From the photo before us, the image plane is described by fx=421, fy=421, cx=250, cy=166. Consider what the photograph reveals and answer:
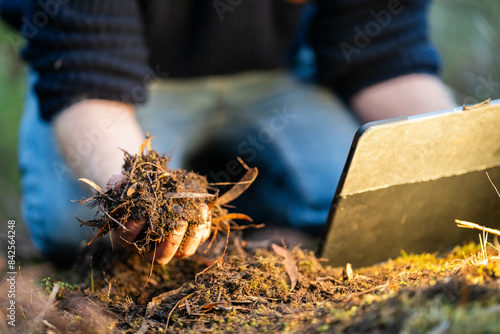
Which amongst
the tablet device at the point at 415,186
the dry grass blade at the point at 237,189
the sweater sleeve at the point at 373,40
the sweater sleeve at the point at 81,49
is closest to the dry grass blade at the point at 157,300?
the dry grass blade at the point at 237,189

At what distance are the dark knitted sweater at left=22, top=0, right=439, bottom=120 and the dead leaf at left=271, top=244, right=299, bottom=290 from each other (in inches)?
37.5

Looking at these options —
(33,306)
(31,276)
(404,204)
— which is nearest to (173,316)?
(33,306)

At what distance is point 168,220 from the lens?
100 centimetres

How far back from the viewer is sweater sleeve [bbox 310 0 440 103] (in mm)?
1982

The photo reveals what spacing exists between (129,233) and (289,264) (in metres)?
0.46

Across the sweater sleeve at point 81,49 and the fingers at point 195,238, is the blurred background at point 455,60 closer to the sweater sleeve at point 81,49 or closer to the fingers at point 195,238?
the sweater sleeve at point 81,49

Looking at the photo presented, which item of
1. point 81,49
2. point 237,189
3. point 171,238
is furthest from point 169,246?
point 81,49

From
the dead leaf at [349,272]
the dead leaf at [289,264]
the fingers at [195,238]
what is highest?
the fingers at [195,238]

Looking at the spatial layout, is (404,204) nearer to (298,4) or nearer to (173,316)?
(173,316)

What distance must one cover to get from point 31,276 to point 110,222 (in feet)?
1.29

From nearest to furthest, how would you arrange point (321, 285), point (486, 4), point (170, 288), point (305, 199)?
point (321, 285) → point (170, 288) → point (305, 199) → point (486, 4)

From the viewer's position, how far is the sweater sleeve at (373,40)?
6.50 feet

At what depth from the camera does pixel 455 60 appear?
11.2 ft

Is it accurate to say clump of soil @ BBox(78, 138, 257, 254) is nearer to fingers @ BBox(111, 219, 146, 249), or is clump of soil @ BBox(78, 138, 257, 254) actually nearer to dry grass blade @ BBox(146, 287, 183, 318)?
fingers @ BBox(111, 219, 146, 249)
